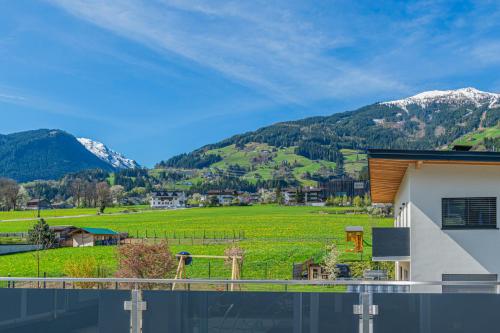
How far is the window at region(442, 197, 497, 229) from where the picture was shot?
14273 mm

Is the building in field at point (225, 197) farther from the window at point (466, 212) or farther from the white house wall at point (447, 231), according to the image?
the window at point (466, 212)

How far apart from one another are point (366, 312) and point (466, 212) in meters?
10.6

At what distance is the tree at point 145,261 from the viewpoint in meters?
26.1

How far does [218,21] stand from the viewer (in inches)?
3455

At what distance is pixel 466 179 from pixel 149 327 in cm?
1123

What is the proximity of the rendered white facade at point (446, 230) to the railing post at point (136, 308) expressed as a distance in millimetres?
10660

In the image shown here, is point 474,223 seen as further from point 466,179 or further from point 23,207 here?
point 23,207

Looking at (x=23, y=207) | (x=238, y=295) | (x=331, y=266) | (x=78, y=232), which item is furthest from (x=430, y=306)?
(x=23, y=207)

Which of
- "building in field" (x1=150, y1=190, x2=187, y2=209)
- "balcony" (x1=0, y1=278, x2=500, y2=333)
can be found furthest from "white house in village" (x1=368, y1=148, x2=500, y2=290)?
"building in field" (x1=150, y1=190, x2=187, y2=209)

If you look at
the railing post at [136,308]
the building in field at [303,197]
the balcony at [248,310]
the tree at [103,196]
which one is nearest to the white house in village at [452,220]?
the balcony at [248,310]

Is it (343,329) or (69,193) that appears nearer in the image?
(343,329)

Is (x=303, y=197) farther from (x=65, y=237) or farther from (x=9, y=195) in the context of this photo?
(x=65, y=237)

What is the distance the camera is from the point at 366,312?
15.5 feet

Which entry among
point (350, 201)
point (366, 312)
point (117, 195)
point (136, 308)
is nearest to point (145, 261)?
point (136, 308)
